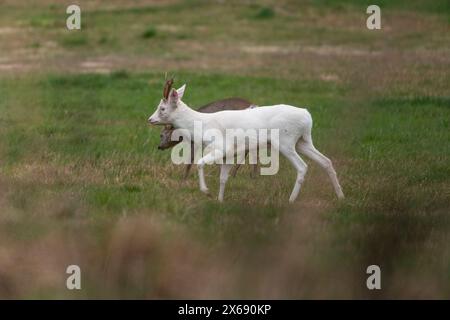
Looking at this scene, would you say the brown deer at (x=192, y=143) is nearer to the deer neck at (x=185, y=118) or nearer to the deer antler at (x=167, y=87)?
the deer antler at (x=167, y=87)

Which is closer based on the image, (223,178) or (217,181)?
(223,178)

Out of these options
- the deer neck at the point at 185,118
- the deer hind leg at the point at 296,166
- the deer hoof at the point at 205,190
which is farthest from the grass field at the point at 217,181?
the deer neck at the point at 185,118

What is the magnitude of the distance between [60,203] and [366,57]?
1506 cm

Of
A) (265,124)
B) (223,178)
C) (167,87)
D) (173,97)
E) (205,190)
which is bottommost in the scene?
(205,190)

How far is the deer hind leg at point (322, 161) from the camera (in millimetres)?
10961

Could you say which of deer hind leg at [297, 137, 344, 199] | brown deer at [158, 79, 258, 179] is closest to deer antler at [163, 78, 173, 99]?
brown deer at [158, 79, 258, 179]

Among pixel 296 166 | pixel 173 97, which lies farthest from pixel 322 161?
pixel 173 97

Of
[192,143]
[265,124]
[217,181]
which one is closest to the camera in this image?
[265,124]

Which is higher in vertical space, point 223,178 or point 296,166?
point 296,166

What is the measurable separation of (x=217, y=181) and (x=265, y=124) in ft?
5.67

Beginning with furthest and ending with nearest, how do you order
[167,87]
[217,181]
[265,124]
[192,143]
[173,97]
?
[217,181] < [192,143] < [173,97] < [167,87] < [265,124]

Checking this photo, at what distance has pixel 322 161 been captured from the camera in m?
11.0

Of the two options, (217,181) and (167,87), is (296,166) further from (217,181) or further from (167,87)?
(217,181)

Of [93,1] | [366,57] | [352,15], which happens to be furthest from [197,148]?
[93,1]
